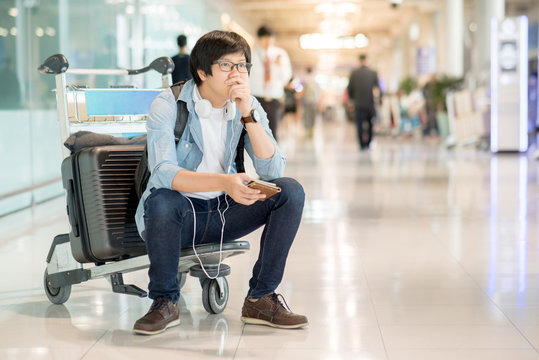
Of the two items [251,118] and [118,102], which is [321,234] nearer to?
[118,102]

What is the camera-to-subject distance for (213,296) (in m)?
2.93

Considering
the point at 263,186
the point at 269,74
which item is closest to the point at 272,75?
the point at 269,74

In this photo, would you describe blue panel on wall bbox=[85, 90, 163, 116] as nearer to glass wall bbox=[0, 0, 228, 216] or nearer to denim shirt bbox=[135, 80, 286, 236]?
denim shirt bbox=[135, 80, 286, 236]

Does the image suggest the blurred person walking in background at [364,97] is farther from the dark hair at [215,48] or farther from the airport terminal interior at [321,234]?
the dark hair at [215,48]

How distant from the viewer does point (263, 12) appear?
102 ft

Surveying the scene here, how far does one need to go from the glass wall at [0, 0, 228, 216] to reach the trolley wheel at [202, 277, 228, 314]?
3.21 meters

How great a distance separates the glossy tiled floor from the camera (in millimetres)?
2549

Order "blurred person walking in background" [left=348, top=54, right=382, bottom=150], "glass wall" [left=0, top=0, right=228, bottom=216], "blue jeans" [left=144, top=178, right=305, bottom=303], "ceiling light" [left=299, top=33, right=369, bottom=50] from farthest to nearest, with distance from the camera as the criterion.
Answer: "ceiling light" [left=299, top=33, right=369, bottom=50] → "blurred person walking in background" [left=348, top=54, right=382, bottom=150] → "glass wall" [left=0, top=0, right=228, bottom=216] → "blue jeans" [left=144, top=178, right=305, bottom=303]

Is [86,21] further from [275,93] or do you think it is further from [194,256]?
[194,256]

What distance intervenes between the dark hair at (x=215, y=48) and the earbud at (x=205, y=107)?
95 millimetres

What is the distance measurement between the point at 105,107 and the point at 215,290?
0.87 meters

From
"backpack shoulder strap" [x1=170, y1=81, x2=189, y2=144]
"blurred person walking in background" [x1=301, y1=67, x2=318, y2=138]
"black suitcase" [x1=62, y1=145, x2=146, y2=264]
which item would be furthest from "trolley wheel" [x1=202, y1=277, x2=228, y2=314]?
"blurred person walking in background" [x1=301, y1=67, x2=318, y2=138]

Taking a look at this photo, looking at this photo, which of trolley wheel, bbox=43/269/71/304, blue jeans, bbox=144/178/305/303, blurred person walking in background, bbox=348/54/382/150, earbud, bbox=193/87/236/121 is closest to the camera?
blue jeans, bbox=144/178/305/303

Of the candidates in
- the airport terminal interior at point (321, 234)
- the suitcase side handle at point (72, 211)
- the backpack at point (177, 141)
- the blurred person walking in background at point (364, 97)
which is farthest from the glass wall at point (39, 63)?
the blurred person walking in background at point (364, 97)
